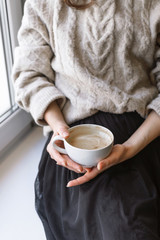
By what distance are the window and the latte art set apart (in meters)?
0.51

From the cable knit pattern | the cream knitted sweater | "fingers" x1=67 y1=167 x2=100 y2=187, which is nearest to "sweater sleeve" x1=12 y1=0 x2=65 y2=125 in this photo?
the cream knitted sweater

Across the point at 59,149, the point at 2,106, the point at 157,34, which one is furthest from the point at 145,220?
the point at 2,106

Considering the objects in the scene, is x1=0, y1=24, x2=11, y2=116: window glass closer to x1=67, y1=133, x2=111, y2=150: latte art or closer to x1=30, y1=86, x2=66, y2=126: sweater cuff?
x1=30, y1=86, x2=66, y2=126: sweater cuff

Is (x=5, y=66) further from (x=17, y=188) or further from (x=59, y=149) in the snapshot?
(x=59, y=149)

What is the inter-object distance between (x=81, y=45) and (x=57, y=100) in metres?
0.18

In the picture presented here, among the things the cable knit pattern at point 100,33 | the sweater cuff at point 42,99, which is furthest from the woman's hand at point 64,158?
the cable knit pattern at point 100,33

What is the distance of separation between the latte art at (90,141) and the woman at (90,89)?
2.1 inches

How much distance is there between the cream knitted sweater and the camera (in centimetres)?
76

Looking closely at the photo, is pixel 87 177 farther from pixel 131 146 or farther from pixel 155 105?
pixel 155 105

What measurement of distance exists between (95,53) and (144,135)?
0.26m

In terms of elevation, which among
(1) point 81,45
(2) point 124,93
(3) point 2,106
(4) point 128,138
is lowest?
(3) point 2,106

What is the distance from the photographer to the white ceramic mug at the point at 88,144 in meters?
0.59

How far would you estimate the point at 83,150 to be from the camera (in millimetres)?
579

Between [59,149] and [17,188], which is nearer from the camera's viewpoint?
[59,149]
